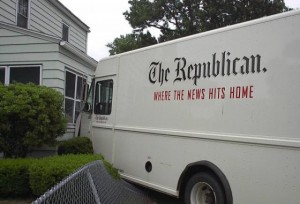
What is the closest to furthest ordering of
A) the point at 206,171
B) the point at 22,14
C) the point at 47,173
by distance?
the point at 206,171 → the point at 47,173 → the point at 22,14

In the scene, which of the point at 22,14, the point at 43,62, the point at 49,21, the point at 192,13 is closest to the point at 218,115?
the point at 43,62

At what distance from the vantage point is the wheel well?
5.71m

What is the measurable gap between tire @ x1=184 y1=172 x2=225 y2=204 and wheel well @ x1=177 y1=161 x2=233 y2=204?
3.6 inches

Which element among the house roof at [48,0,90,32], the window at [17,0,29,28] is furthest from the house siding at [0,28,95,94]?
the house roof at [48,0,90,32]

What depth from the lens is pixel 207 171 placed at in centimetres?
621

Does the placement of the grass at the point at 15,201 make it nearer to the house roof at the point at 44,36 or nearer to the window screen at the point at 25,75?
the window screen at the point at 25,75

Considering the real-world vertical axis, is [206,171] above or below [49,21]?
below

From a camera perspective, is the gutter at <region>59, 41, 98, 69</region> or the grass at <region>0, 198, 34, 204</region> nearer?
the grass at <region>0, 198, 34, 204</region>

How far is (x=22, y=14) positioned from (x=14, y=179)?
926 centimetres

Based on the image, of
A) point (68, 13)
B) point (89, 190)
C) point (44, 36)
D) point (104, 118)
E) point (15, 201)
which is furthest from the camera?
point (68, 13)

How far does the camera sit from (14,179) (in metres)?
7.46

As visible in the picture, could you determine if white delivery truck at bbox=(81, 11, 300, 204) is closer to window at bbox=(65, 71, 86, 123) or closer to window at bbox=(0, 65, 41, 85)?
window at bbox=(0, 65, 41, 85)

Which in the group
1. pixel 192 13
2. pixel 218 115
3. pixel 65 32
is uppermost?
pixel 192 13

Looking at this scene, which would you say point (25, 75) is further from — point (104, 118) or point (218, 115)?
point (218, 115)
